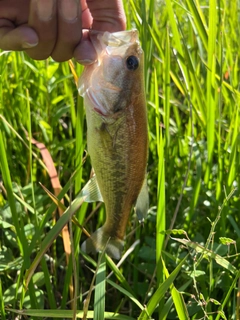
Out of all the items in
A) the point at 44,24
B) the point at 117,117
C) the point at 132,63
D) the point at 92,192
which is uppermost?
the point at 44,24

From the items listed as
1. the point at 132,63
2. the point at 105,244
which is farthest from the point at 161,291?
the point at 132,63

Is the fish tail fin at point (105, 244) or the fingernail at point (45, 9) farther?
the fish tail fin at point (105, 244)

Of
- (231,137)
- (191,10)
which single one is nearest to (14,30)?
(191,10)

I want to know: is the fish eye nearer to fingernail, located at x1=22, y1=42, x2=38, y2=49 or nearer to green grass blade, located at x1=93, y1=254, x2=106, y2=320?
fingernail, located at x1=22, y1=42, x2=38, y2=49

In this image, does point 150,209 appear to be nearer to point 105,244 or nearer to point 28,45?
point 105,244

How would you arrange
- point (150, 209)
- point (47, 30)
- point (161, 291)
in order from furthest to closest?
point (150, 209) → point (47, 30) → point (161, 291)

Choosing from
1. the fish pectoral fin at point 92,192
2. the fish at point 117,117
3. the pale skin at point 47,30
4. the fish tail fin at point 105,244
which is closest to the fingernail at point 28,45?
the pale skin at point 47,30

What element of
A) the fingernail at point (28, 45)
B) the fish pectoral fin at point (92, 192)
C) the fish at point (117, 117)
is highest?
the fingernail at point (28, 45)

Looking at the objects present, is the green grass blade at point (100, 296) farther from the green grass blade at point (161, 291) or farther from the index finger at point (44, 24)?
the index finger at point (44, 24)
